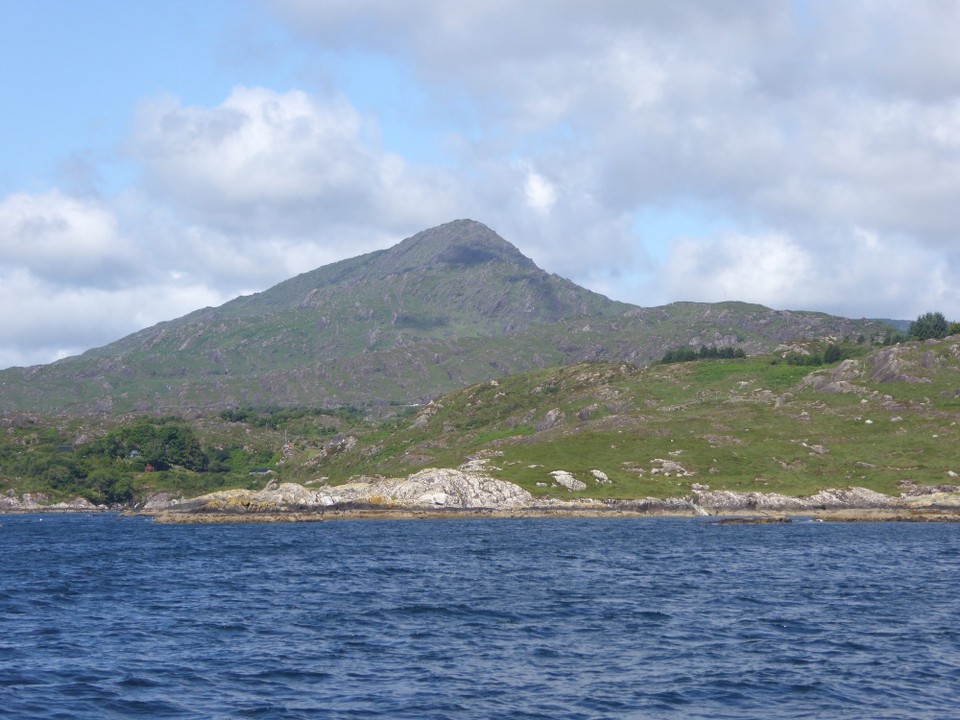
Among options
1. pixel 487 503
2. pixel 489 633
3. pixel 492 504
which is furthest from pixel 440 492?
pixel 489 633

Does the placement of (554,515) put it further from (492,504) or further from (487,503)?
(487,503)

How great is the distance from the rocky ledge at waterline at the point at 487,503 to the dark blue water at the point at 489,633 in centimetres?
5578

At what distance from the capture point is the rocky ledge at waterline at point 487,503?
149250 mm

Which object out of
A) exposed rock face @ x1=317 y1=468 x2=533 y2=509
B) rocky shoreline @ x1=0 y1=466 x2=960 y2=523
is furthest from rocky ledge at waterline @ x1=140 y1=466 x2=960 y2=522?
rocky shoreline @ x1=0 y1=466 x2=960 y2=523

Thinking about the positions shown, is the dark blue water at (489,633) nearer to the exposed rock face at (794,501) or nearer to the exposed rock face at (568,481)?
the exposed rock face at (794,501)

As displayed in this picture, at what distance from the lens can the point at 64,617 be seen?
56156 mm

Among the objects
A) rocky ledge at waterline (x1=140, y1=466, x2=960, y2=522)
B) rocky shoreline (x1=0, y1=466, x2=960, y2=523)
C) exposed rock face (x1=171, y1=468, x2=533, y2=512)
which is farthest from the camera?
exposed rock face (x1=171, y1=468, x2=533, y2=512)

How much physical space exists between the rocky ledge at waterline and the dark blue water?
55.8 m

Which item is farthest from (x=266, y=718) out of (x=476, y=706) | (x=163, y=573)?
(x=163, y=573)

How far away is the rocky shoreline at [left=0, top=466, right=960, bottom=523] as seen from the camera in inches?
5822

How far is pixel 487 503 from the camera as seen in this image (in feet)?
543

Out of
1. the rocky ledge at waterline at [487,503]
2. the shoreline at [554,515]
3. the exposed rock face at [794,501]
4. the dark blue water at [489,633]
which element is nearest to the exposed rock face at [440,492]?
the rocky ledge at waterline at [487,503]

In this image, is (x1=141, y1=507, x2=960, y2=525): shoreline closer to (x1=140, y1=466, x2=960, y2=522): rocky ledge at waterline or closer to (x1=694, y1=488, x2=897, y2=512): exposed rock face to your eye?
(x1=140, y1=466, x2=960, y2=522): rocky ledge at waterline

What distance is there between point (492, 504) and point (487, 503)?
2.91ft
